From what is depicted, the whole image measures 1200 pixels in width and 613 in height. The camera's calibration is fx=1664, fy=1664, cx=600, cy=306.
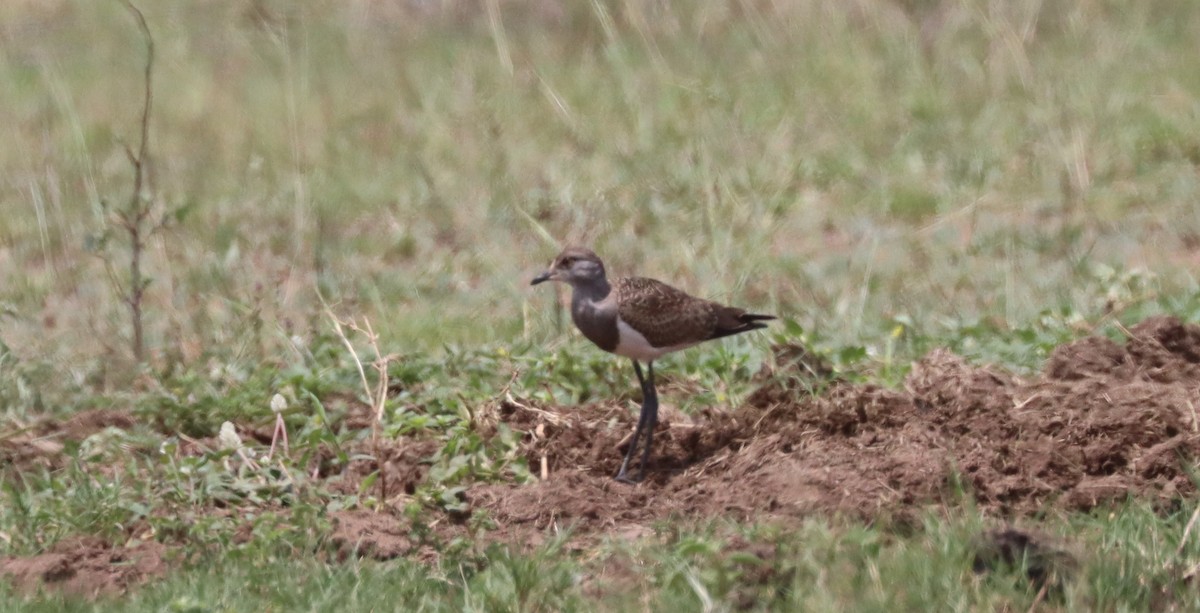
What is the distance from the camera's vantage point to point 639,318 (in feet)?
17.8

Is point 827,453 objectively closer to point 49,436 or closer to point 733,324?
point 733,324

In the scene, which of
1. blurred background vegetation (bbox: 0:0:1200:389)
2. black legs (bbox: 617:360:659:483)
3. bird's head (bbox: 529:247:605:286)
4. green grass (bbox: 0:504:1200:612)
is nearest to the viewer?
green grass (bbox: 0:504:1200:612)

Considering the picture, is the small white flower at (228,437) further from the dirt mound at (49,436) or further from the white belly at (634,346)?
the white belly at (634,346)

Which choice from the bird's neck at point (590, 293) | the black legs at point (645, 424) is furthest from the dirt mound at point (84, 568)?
the bird's neck at point (590, 293)

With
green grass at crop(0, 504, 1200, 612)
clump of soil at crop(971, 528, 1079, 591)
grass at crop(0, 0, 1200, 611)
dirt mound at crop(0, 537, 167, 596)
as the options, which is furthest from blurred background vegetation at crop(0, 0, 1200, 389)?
clump of soil at crop(971, 528, 1079, 591)

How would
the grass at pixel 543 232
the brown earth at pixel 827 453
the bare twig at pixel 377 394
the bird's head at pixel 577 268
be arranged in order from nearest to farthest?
1. the grass at pixel 543 232
2. the brown earth at pixel 827 453
3. the bare twig at pixel 377 394
4. the bird's head at pixel 577 268

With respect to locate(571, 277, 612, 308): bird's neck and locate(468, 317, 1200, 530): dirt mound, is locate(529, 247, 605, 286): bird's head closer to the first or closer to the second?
locate(571, 277, 612, 308): bird's neck

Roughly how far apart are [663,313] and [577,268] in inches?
13.4

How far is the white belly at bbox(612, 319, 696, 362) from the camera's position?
5.43m

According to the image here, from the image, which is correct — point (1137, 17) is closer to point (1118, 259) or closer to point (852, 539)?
point (1118, 259)

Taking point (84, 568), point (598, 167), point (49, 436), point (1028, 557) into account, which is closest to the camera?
point (1028, 557)

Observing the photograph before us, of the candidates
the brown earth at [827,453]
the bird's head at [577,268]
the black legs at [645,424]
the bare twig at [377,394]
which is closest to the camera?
the brown earth at [827,453]

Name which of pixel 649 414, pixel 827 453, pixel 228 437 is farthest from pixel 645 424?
pixel 228 437

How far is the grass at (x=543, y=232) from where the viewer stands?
4.36 m
